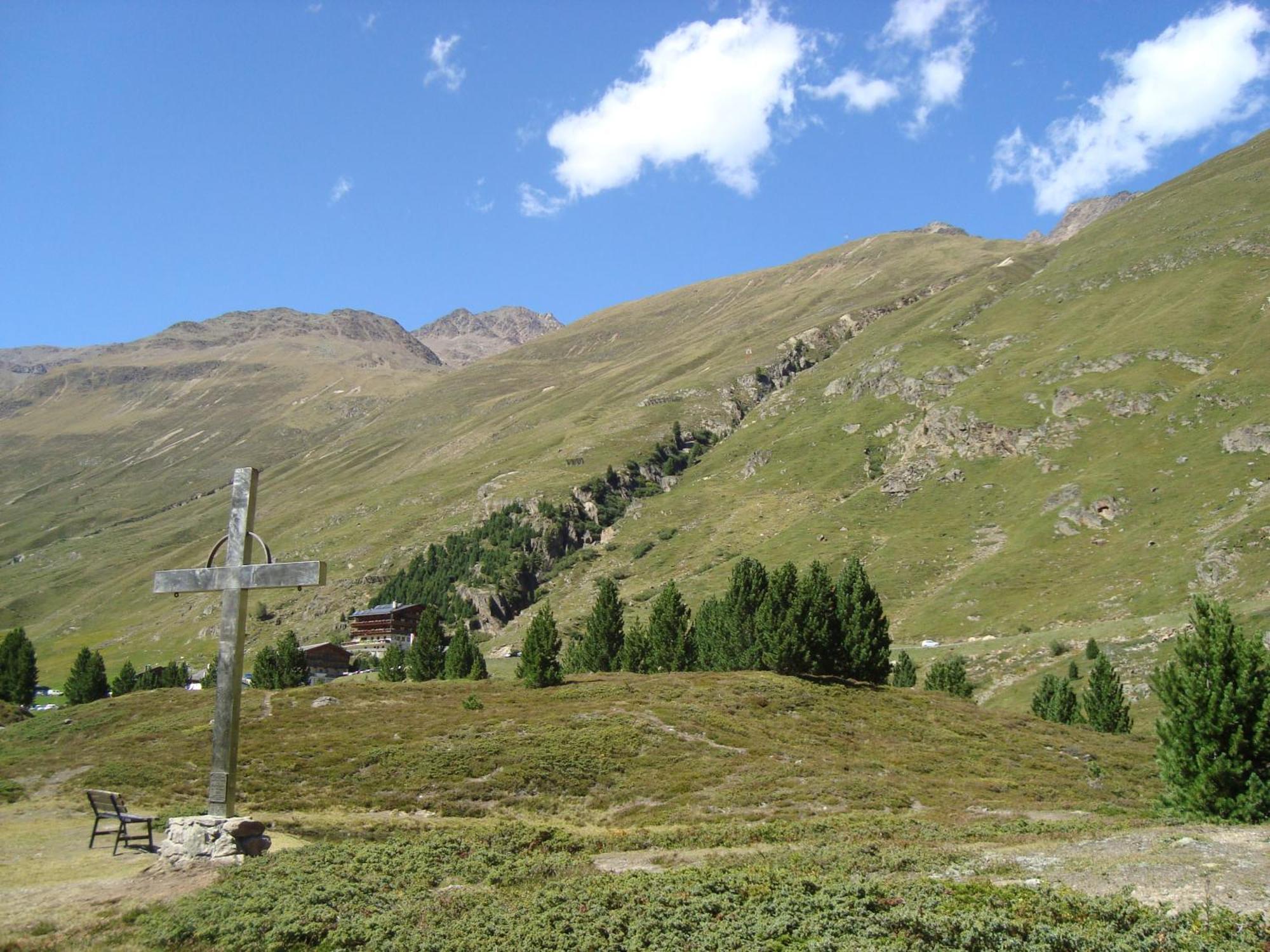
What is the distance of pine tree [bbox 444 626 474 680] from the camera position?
270ft

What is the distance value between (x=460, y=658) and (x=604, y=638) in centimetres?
1531

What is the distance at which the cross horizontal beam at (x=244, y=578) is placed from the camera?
16.7 meters

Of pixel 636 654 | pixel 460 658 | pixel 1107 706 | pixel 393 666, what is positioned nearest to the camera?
pixel 1107 706

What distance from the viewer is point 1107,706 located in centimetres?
6156

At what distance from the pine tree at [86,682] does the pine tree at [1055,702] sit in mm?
103367

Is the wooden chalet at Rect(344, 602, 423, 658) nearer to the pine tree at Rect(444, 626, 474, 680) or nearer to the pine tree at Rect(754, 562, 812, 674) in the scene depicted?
the pine tree at Rect(444, 626, 474, 680)

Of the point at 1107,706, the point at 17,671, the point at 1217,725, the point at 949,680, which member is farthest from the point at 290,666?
the point at 1217,725

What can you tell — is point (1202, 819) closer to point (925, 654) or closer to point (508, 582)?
point (925, 654)

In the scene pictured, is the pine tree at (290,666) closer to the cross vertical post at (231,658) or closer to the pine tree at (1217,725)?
the cross vertical post at (231,658)

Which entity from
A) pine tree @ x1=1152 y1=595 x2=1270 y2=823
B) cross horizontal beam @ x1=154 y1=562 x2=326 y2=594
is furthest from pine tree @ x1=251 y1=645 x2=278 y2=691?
pine tree @ x1=1152 y1=595 x2=1270 y2=823

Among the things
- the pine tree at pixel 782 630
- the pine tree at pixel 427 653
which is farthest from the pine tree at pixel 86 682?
the pine tree at pixel 782 630

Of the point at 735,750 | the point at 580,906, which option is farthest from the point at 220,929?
the point at 735,750

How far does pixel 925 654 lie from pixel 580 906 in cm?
10039

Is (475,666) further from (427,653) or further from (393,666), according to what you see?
(393,666)
